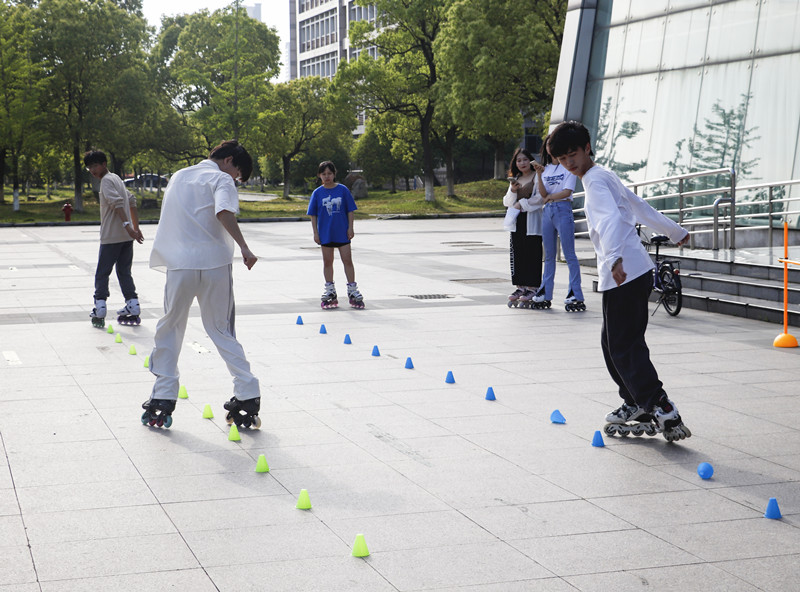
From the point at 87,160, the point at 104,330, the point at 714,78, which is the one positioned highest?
the point at 714,78

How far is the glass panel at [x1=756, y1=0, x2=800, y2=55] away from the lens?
18.8 meters

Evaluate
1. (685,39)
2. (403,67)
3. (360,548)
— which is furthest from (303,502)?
(403,67)

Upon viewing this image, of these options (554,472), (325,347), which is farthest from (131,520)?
(325,347)

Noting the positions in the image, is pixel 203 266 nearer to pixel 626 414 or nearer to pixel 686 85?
pixel 626 414

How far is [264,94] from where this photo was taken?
54188mm

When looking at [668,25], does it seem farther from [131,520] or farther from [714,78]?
[131,520]

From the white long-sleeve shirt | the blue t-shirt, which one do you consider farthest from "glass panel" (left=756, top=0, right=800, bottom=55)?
the white long-sleeve shirt

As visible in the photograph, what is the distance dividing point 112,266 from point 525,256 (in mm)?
4906

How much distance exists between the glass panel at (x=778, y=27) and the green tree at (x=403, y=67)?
27546mm

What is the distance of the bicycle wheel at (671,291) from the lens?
11562 mm

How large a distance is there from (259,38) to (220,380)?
6275 cm

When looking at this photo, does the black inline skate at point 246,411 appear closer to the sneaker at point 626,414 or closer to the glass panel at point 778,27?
the sneaker at point 626,414

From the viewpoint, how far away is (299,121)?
6334cm

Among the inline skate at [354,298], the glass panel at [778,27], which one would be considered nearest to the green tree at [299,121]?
the glass panel at [778,27]
